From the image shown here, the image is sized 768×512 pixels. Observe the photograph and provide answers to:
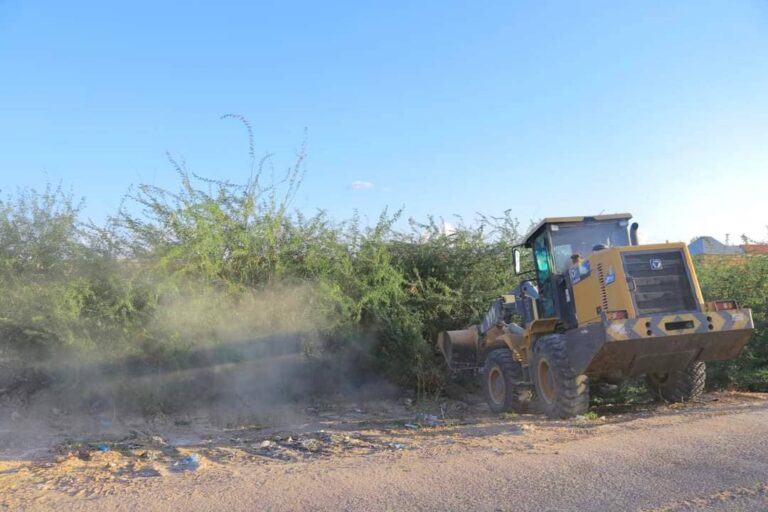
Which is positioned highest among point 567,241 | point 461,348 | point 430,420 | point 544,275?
point 567,241

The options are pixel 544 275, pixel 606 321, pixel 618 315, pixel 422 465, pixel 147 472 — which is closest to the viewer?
pixel 422 465

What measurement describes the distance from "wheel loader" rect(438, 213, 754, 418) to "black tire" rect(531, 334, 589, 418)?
0.04 feet


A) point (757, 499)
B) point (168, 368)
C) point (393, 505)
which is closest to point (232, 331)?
point (168, 368)

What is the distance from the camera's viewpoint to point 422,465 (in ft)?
18.7

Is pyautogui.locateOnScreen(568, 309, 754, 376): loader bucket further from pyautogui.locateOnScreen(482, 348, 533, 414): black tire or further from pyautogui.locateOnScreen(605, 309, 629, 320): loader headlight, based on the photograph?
pyautogui.locateOnScreen(482, 348, 533, 414): black tire

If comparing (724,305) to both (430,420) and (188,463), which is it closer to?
(430,420)

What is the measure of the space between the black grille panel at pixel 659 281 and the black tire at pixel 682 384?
1.42 metres

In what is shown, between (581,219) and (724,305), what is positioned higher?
(581,219)

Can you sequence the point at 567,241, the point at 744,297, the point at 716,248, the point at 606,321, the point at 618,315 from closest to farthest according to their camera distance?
the point at 606,321
the point at 618,315
the point at 567,241
the point at 744,297
the point at 716,248

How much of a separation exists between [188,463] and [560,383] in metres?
4.76

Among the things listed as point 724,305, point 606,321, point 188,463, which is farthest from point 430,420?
point 724,305

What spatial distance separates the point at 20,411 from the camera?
995 cm

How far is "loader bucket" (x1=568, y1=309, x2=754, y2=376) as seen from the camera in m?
7.34

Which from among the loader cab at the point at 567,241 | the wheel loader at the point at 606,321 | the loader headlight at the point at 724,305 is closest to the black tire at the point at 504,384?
the wheel loader at the point at 606,321
